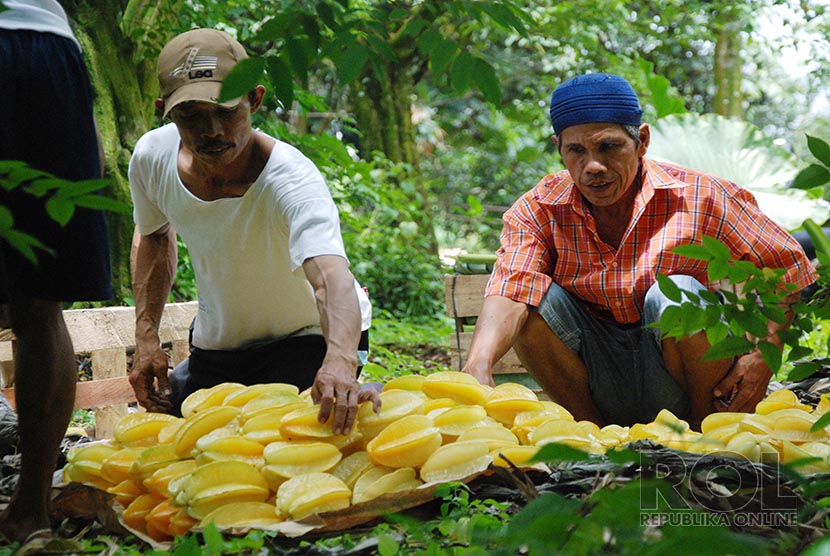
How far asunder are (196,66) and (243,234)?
549 mm

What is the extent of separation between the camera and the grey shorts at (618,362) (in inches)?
126

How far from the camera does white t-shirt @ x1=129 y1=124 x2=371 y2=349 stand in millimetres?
2781

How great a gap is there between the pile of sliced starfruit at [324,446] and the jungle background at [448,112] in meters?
0.10

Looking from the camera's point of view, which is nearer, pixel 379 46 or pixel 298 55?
pixel 298 55

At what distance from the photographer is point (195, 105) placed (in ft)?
8.68

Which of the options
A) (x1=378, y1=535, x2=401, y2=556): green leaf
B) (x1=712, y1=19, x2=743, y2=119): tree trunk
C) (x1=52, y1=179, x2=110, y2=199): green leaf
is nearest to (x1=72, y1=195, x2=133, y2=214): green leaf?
(x1=52, y1=179, x2=110, y2=199): green leaf

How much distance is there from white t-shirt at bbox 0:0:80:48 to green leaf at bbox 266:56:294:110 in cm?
94

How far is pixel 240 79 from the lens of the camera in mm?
1279

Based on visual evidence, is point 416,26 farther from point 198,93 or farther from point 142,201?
point 142,201

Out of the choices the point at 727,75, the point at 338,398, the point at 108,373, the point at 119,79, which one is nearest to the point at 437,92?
the point at 727,75

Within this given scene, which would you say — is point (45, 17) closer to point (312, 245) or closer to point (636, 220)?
point (312, 245)

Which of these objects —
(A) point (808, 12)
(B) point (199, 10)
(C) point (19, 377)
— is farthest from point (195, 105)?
(A) point (808, 12)

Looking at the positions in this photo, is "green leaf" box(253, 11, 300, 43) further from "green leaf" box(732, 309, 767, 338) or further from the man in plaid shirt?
the man in plaid shirt

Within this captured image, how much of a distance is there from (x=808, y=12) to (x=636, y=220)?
7.32 meters
